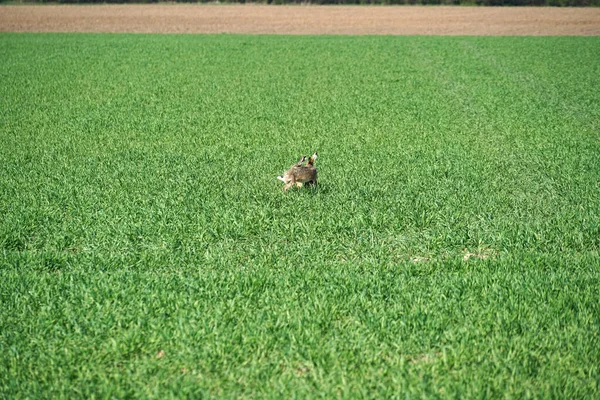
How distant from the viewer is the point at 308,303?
5.52 metres

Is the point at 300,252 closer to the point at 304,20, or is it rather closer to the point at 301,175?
the point at 301,175

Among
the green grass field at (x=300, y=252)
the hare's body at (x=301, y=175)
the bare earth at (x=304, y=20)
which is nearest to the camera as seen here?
the green grass field at (x=300, y=252)

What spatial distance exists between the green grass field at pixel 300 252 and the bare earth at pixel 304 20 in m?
28.4

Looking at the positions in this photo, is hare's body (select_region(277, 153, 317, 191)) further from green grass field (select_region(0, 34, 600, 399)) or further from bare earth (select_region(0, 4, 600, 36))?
bare earth (select_region(0, 4, 600, 36))

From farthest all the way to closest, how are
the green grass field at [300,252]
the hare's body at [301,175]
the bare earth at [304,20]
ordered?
the bare earth at [304,20] < the hare's body at [301,175] < the green grass field at [300,252]

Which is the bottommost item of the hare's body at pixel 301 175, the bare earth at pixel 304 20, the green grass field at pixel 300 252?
the green grass field at pixel 300 252

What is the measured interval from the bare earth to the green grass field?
2835 centimetres

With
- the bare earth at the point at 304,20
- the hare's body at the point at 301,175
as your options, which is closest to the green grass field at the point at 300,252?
the hare's body at the point at 301,175

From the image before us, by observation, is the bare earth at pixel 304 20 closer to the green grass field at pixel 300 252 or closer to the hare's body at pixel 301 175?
the green grass field at pixel 300 252

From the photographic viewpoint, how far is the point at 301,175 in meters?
8.45

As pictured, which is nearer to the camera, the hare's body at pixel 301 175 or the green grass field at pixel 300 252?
the green grass field at pixel 300 252

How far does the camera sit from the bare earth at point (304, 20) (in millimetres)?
42094

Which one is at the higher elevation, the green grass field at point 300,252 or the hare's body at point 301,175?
the hare's body at point 301,175

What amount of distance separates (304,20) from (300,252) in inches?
1743
